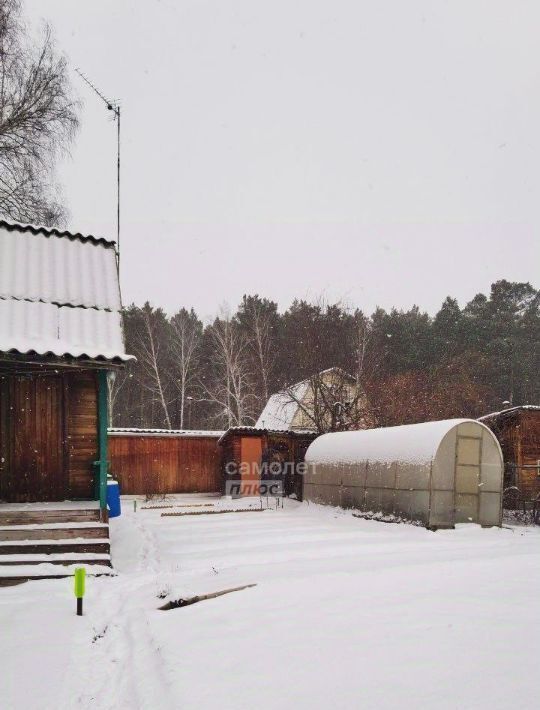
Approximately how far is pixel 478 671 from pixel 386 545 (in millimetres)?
6950

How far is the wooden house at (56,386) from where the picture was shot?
8.77 metres

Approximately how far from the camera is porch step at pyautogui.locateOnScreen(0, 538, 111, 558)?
8258mm

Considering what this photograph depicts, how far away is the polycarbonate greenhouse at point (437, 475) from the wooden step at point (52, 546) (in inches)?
329

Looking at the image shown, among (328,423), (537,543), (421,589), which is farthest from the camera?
(328,423)

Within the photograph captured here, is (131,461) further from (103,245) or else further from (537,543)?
(537,543)

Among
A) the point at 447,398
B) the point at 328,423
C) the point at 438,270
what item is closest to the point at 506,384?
the point at 447,398

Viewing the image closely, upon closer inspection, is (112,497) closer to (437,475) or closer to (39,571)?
(39,571)

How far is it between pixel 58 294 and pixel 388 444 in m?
9.95

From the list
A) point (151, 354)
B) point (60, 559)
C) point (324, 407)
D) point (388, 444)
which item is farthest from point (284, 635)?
point (151, 354)

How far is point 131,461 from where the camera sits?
80.4 ft

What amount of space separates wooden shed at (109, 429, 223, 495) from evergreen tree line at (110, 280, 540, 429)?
5245 millimetres

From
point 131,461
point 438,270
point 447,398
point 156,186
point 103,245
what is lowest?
point 131,461

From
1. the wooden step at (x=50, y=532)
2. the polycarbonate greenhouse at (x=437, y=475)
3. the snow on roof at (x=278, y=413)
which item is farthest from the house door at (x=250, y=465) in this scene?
the wooden step at (x=50, y=532)

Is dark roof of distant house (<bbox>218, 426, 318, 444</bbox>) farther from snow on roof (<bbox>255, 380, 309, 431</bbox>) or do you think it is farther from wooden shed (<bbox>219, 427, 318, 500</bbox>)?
snow on roof (<bbox>255, 380, 309, 431</bbox>)
